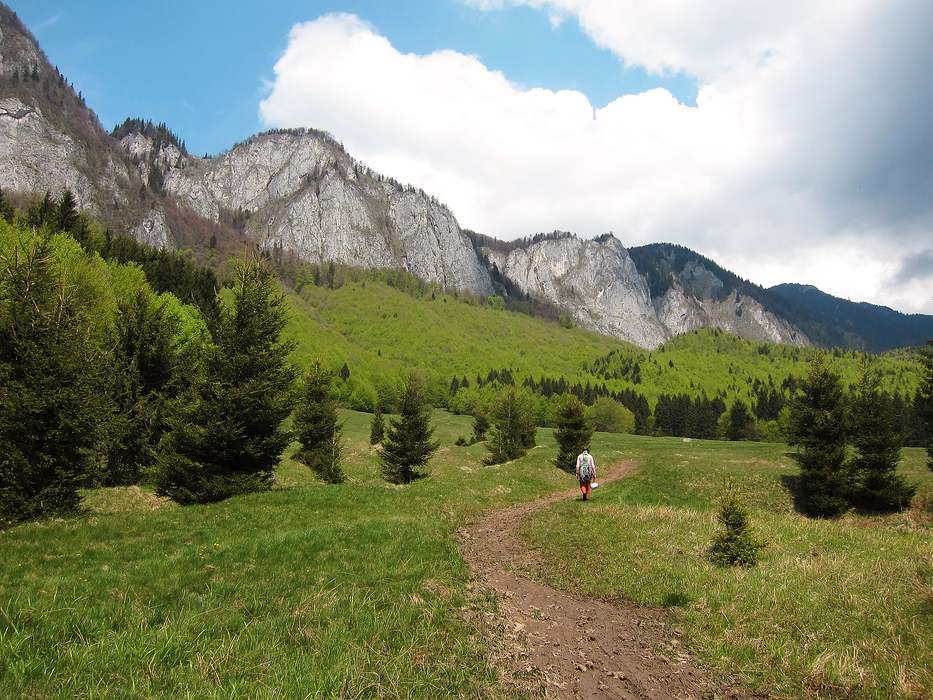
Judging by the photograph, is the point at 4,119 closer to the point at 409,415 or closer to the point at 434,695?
the point at 409,415

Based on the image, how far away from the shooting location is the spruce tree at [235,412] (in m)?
20.1

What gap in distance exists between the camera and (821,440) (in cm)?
3253

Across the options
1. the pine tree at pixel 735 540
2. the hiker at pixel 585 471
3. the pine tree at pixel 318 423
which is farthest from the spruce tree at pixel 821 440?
the pine tree at pixel 318 423

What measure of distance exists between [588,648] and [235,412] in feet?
60.0

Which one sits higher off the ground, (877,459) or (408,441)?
(877,459)

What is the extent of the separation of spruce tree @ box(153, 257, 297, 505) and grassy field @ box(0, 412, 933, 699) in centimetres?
332

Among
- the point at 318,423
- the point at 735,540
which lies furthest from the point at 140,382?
the point at 735,540

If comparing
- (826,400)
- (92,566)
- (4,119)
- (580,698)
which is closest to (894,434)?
(826,400)

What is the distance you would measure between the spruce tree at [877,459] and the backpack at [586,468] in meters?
23.6

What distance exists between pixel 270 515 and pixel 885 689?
57.8 feet

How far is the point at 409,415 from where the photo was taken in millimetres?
37281

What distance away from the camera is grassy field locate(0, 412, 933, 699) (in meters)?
5.74

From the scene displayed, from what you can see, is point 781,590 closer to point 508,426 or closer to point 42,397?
point 42,397

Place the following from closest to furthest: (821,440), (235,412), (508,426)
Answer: (235,412), (821,440), (508,426)
